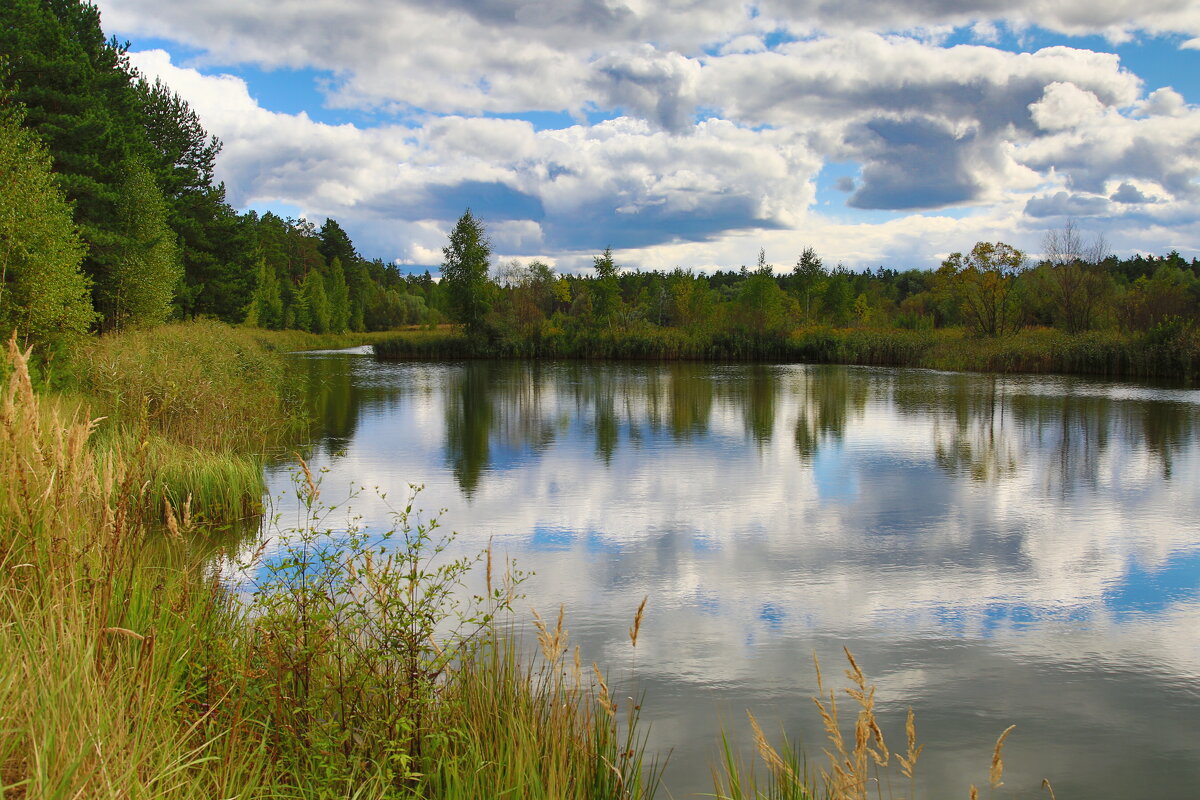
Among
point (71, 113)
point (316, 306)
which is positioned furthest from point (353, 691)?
point (316, 306)

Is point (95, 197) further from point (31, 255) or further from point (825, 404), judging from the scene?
point (825, 404)

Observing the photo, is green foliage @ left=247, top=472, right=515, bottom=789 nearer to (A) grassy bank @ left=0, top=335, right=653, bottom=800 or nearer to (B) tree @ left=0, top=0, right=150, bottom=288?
(A) grassy bank @ left=0, top=335, right=653, bottom=800

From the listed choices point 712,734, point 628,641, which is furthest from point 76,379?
point 712,734

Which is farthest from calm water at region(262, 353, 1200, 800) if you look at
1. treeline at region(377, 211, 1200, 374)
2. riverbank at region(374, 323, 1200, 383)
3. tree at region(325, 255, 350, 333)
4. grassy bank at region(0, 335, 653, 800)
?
tree at region(325, 255, 350, 333)

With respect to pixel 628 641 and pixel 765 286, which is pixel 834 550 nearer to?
pixel 628 641

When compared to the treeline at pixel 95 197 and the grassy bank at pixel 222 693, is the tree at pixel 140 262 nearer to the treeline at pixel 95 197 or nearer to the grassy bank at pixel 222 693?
the treeline at pixel 95 197

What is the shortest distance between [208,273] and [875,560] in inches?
1390

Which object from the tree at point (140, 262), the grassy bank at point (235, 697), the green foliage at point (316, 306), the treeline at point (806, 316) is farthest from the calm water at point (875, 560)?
the green foliage at point (316, 306)

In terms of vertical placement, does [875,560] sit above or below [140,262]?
below

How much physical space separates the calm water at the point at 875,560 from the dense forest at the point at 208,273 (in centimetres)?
537

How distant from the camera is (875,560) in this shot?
7.84 m

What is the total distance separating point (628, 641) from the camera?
580 cm

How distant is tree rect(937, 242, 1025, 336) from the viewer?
40250 mm

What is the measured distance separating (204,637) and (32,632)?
1040 mm
